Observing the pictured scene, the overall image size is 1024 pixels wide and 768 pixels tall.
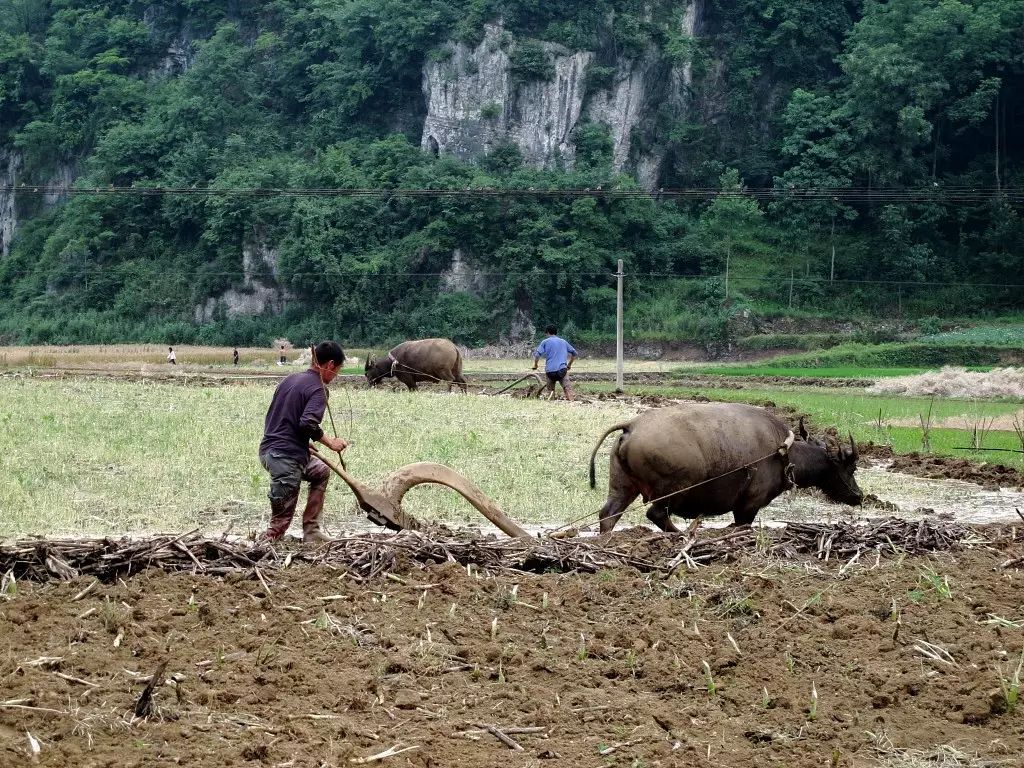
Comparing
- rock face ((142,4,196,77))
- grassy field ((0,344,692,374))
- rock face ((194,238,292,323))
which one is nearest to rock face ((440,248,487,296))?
grassy field ((0,344,692,374))

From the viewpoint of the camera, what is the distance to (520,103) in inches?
2685

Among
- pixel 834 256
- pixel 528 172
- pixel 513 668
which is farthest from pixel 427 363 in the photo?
pixel 834 256

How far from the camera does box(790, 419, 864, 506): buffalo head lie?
37.5ft

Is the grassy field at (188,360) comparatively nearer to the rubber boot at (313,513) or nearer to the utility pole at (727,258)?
the utility pole at (727,258)

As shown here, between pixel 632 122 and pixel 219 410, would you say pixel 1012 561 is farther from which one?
pixel 632 122

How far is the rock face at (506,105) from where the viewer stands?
6769cm

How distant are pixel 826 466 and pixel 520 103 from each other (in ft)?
194

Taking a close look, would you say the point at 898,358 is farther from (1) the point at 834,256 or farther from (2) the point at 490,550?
(2) the point at 490,550

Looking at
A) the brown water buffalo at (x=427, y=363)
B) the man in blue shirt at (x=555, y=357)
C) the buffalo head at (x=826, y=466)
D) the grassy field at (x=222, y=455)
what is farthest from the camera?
the brown water buffalo at (x=427, y=363)

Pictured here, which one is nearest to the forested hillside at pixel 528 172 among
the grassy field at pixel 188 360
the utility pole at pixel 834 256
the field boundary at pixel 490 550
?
the utility pole at pixel 834 256

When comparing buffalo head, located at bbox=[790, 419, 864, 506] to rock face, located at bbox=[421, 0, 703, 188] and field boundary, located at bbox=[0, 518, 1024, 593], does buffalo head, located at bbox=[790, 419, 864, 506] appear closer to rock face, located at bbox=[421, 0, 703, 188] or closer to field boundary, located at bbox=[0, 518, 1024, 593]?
field boundary, located at bbox=[0, 518, 1024, 593]

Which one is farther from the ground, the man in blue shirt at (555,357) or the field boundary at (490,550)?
the man in blue shirt at (555,357)

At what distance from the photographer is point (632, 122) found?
69.3 metres

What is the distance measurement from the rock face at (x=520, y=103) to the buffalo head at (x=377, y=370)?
3884cm
